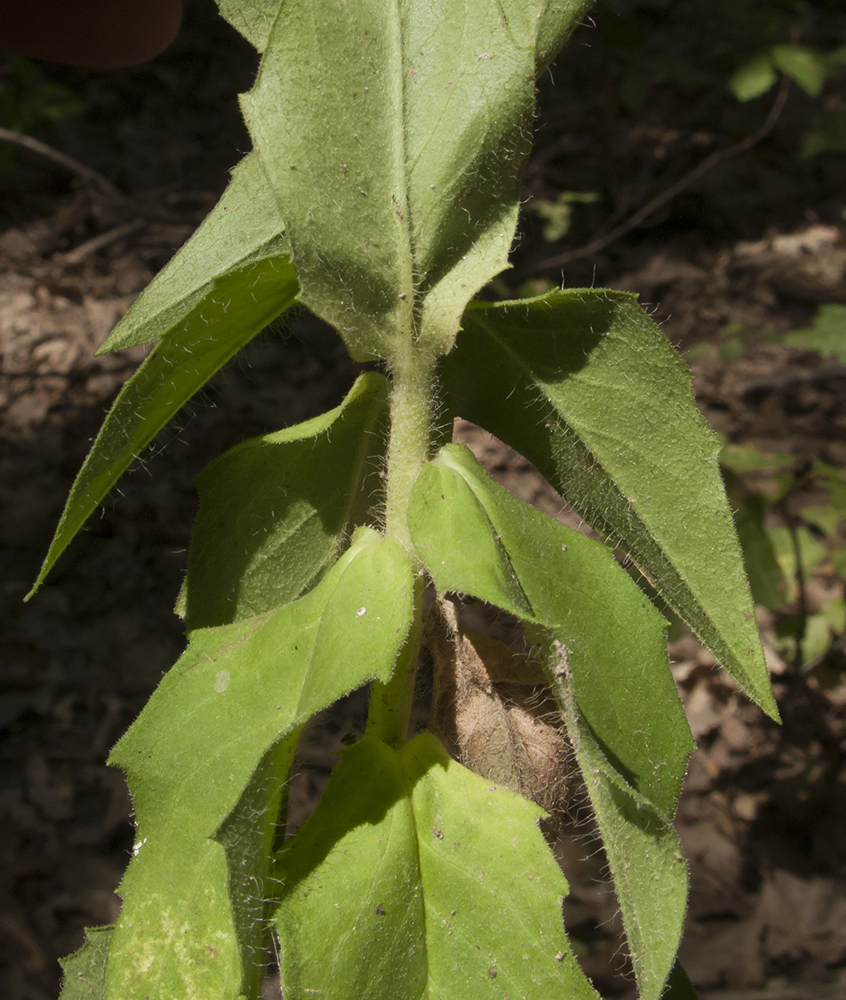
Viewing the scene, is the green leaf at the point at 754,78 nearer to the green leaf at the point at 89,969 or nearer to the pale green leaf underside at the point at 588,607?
the pale green leaf underside at the point at 588,607

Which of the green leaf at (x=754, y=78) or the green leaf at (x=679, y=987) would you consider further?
the green leaf at (x=754, y=78)

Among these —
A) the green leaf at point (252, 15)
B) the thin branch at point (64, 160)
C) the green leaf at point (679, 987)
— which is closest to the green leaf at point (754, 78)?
the thin branch at point (64, 160)

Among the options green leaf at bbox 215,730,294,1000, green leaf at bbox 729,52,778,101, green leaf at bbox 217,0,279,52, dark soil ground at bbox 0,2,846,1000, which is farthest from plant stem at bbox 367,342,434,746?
green leaf at bbox 729,52,778,101

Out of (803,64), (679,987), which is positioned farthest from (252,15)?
(803,64)

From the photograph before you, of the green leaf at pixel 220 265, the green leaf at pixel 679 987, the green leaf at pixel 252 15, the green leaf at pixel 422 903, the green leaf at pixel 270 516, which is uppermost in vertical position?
the green leaf at pixel 252 15

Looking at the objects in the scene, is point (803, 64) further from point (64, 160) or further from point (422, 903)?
point (422, 903)

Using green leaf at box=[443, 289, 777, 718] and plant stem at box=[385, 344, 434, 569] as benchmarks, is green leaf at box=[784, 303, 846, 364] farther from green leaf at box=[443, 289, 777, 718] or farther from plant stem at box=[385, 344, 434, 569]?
plant stem at box=[385, 344, 434, 569]

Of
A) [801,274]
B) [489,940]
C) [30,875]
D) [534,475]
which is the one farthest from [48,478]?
[801,274]
